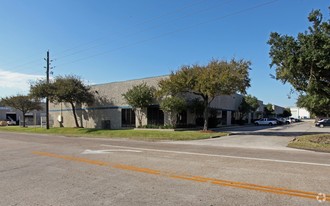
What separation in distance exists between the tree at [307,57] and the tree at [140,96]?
16.8 m

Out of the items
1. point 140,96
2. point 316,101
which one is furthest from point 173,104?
point 316,101

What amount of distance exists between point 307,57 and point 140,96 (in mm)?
20109

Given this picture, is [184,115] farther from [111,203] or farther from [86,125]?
[111,203]

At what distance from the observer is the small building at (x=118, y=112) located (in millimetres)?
35938

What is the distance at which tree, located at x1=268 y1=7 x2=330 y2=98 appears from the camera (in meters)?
17.5

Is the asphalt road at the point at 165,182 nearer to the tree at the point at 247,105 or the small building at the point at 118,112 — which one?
the small building at the point at 118,112

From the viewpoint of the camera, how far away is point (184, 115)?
1423 inches

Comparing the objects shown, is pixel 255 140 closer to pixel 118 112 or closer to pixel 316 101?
pixel 316 101

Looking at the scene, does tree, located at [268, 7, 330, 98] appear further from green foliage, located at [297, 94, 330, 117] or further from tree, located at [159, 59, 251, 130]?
tree, located at [159, 59, 251, 130]

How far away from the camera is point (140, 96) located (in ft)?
112

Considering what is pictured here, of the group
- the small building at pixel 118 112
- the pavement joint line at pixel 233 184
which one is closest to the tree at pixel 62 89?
the small building at pixel 118 112

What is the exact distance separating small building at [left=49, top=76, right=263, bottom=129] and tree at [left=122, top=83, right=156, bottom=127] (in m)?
0.95

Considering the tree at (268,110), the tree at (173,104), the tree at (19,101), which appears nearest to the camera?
the tree at (173,104)

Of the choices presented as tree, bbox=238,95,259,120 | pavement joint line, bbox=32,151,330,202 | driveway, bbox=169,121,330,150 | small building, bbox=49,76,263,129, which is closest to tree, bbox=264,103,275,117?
tree, bbox=238,95,259,120
